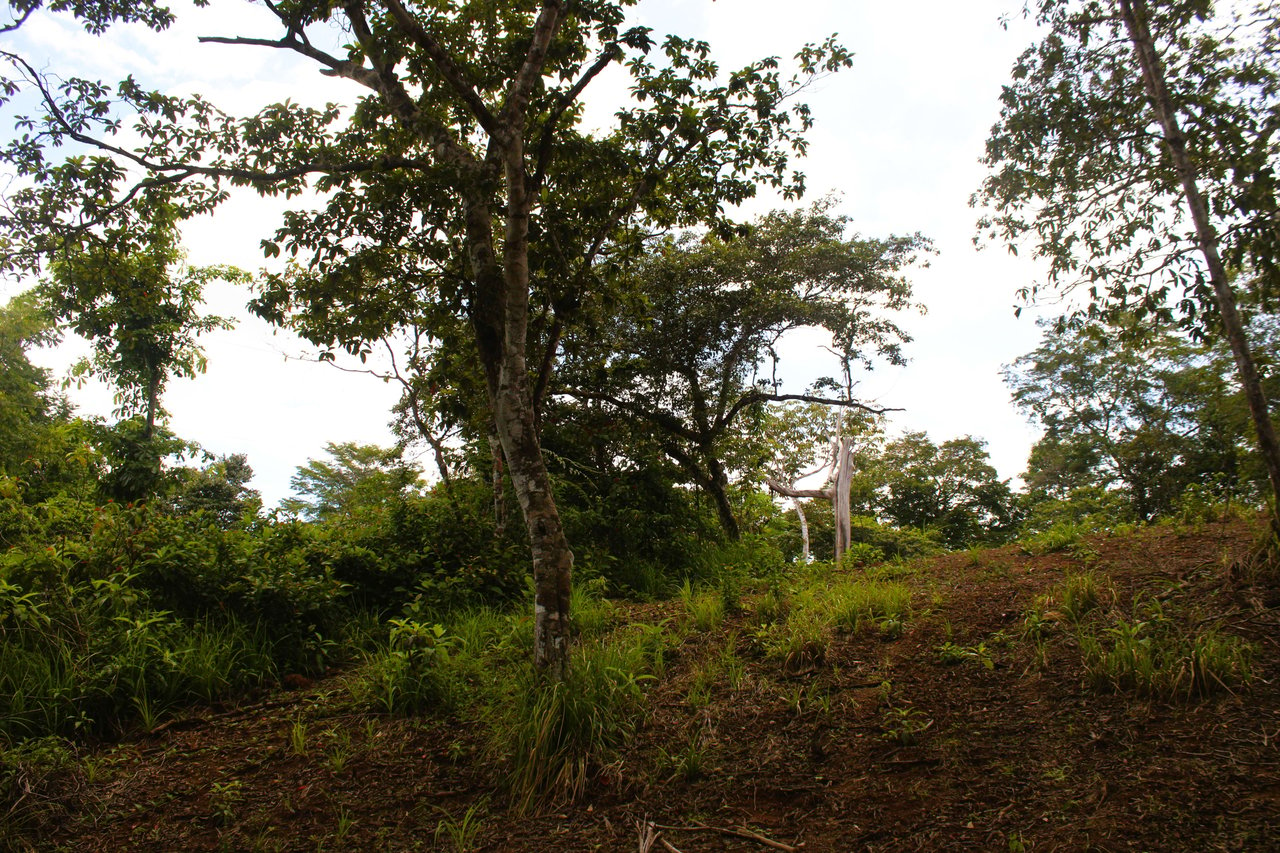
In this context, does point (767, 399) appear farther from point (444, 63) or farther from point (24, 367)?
point (24, 367)

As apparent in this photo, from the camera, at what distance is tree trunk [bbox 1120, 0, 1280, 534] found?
13.9 ft

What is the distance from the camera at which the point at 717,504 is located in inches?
399

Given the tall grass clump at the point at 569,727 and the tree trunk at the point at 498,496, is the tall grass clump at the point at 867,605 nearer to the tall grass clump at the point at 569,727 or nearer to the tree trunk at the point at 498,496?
the tall grass clump at the point at 569,727

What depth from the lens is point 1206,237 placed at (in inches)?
179

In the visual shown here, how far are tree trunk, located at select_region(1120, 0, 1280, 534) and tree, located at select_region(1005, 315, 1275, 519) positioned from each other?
11.8 meters

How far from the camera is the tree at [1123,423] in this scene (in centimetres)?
1616

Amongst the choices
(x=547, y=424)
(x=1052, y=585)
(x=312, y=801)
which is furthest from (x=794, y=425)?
(x=312, y=801)

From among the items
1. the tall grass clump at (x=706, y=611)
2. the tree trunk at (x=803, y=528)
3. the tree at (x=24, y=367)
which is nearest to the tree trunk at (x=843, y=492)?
the tree trunk at (x=803, y=528)

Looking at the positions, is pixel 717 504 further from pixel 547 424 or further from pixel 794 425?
pixel 794 425

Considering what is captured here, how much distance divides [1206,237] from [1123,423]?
728 inches

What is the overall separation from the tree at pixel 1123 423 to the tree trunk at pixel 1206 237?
A: 11.8 metres

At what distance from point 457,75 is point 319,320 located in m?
2.25

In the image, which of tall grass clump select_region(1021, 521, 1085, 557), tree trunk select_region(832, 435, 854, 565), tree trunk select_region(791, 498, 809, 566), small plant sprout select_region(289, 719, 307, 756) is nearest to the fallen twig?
small plant sprout select_region(289, 719, 307, 756)

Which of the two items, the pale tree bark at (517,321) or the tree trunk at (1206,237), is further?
the tree trunk at (1206,237)
